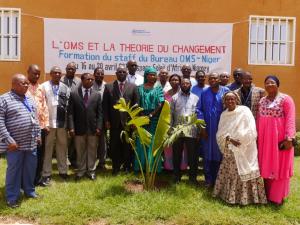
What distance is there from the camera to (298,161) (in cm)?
884

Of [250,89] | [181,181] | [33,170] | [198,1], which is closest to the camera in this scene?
[33,170]

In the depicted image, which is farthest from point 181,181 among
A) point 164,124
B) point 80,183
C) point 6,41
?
point 6,41

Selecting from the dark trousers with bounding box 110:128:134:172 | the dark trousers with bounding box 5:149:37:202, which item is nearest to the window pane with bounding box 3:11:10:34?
the dark trousers with bounding box 110:128:134:172

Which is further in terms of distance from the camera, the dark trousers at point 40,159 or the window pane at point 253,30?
the window pane at point 253,30

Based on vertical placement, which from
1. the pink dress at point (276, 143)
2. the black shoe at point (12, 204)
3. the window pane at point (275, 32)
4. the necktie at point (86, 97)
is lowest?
the black shoe at point (12, 204)

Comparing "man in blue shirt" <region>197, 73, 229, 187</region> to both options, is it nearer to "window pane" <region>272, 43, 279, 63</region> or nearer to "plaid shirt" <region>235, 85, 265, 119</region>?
"plaid shirt" <region>235, 85, 265, 119</region>

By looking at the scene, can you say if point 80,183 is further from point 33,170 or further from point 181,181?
point 181,181

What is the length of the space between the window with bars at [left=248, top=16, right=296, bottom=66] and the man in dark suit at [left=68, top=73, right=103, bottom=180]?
4.71 metres

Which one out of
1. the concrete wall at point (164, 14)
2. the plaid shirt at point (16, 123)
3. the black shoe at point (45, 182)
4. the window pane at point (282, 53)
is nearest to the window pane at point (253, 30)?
the concrete wall at point (164, 14)

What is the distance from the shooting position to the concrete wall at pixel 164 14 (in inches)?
361

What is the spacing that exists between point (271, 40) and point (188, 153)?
4.63 metres

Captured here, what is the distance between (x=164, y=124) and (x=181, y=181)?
1142mm

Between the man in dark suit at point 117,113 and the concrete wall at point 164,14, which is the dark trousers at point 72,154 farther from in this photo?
the concrete wall at point 164,14

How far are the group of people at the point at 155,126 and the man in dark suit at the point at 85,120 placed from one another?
16 millimetres
